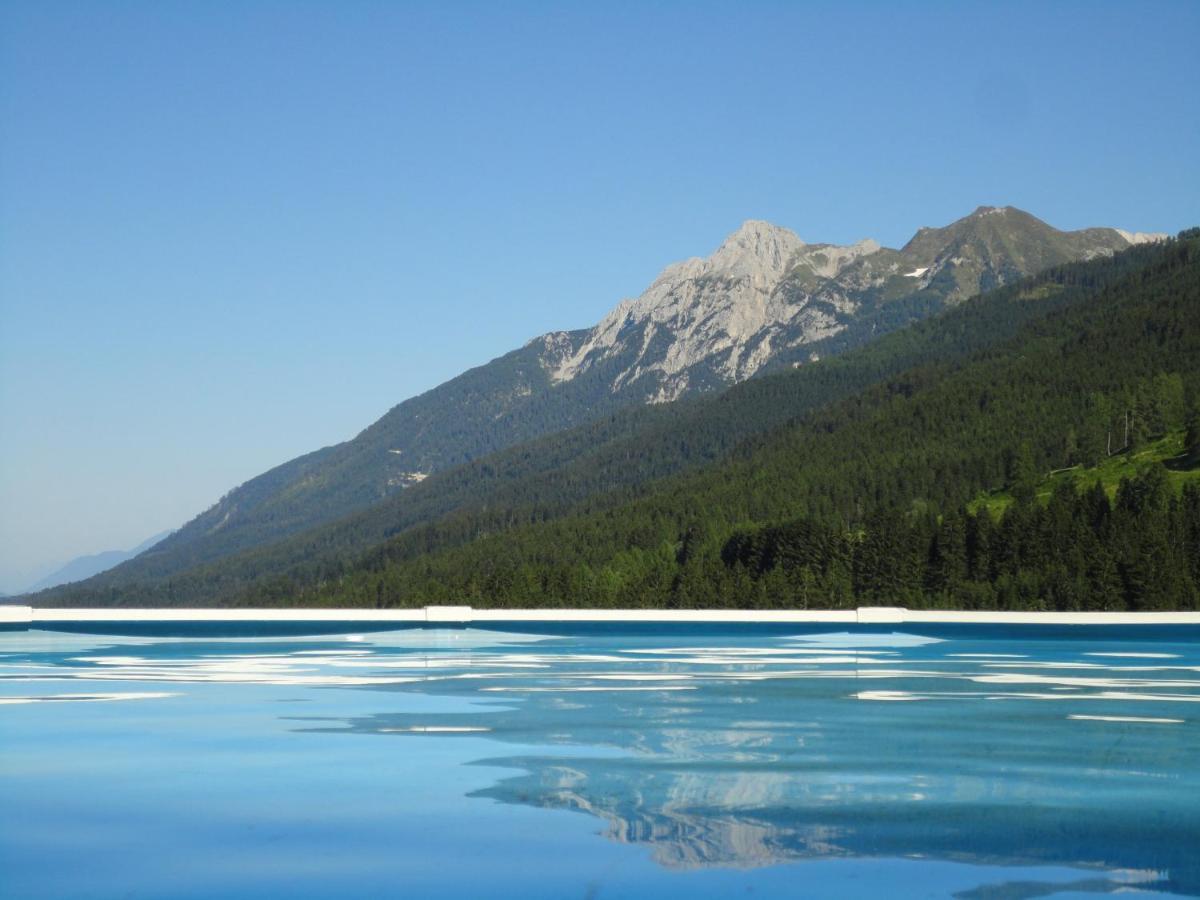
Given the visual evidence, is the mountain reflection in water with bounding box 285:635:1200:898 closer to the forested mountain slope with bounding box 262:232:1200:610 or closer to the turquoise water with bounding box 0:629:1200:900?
the turquoise water with bounding box 0:629:1200:900

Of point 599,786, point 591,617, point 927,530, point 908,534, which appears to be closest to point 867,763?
point 599,786

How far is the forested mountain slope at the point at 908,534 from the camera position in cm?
11444

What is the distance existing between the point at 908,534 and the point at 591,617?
44090 millimetres

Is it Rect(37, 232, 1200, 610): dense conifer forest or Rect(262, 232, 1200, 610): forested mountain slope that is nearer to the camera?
Rect(262, 232, 1200, 610): forested mountain slope

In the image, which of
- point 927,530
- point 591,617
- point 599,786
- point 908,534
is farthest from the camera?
point 927,530

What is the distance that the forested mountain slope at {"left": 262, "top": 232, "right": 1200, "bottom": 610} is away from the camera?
375 ft

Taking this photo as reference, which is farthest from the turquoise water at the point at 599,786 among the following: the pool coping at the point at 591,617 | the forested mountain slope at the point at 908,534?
the forested mountain slope at the point at 908,534

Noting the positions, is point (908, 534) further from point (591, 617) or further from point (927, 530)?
point (591, 617)

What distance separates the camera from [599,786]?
22.8m

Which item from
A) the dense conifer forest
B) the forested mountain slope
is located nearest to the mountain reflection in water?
the dense conifer forest

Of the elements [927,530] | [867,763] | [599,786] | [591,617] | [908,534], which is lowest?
[867,763]

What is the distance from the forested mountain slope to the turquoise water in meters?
72.6

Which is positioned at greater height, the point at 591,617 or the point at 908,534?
the point at 908,534

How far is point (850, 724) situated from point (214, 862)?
1757 centimetres
